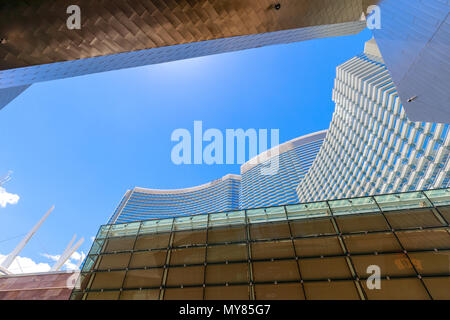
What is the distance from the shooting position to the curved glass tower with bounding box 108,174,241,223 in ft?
365

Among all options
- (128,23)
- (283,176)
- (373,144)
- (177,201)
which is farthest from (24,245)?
(283,176)

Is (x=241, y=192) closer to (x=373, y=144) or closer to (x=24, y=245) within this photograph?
(x=373, y=144)

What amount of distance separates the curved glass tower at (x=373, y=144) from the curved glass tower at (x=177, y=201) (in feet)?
172

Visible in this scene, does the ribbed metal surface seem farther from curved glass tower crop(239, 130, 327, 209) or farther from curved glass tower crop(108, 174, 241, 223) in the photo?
curved glass tower crop(108, 174, 241, 223)

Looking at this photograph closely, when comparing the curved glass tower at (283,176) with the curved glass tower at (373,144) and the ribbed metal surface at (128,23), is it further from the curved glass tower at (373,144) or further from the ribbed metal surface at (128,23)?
the ribbed metal surface at (128,23)

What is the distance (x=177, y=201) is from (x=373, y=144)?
99050 millimetres

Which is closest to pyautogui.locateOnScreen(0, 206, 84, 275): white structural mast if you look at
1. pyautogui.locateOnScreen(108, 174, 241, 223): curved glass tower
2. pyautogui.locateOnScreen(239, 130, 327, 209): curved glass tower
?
pyautogui.locateOnScreen(108, 174, 241, 223): curved glass tower

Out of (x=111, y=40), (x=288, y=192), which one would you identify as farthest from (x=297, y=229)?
(x=288, y=192)

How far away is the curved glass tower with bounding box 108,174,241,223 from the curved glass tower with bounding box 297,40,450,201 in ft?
172

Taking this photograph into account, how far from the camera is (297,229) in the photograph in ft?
33.0

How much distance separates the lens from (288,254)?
9.13 m

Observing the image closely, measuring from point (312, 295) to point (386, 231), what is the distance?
166 inches

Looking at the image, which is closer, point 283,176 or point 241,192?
point 283,176
